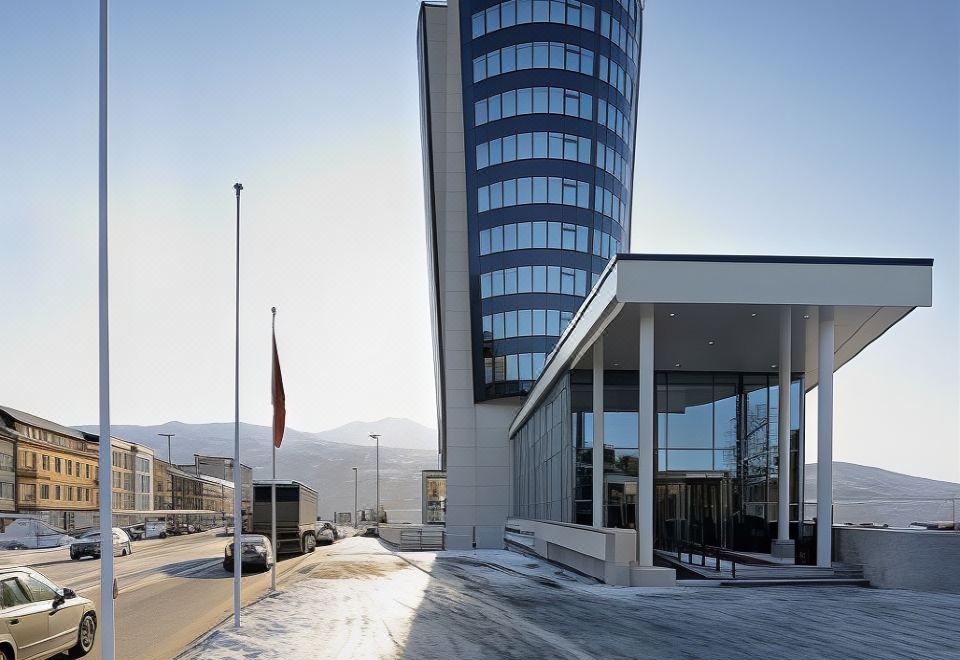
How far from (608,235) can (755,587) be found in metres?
44.2

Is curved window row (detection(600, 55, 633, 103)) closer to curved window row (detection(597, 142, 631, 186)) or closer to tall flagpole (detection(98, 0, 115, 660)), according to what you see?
curved window row (detection(597, 142, 631, 186))

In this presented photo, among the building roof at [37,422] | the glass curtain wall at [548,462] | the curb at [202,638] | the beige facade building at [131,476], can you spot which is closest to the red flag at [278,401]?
the curb at [202,638]

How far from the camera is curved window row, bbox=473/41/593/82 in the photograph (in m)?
63.1

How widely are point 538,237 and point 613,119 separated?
37.3 ft

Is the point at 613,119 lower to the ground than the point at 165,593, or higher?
higher

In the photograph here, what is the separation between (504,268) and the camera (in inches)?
2498

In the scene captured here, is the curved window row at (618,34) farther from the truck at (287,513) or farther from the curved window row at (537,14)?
the truck at (287,513)

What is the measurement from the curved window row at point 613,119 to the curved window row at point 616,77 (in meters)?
1.65

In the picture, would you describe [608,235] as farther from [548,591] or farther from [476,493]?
[548,591]

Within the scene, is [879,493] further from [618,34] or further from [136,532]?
[136,532]

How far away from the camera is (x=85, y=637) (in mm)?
14445

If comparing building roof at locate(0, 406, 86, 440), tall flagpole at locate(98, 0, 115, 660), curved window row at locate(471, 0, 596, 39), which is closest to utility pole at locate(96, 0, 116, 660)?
tall flagpole at locate(98, 0, 115, 660)

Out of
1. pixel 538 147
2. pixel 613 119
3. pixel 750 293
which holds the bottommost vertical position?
pixel 750 293

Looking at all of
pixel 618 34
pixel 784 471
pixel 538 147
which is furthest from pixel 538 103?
pixel 784 471
